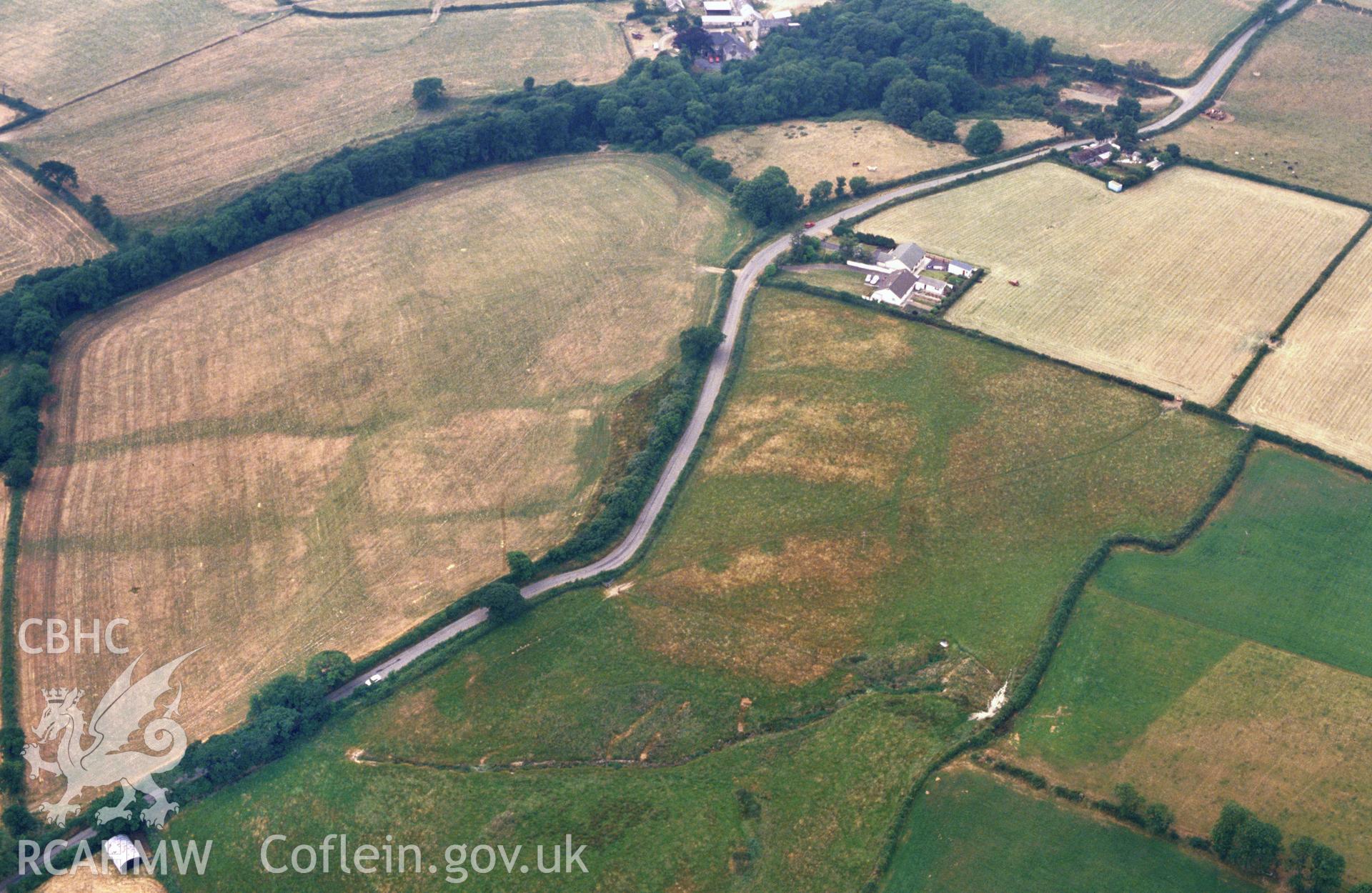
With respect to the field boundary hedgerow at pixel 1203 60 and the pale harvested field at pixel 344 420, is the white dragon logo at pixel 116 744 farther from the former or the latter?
the field boundary hedgerow at pixel 1203 60

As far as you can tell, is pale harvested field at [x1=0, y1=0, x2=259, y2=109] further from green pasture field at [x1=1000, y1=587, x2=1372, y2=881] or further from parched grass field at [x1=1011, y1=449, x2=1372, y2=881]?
parched grass field at [x1=1011, y1=449, x2=1372, y2=881]

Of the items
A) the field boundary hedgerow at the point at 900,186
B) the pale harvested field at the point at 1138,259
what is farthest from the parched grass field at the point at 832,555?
the field boundary hedgerow at the point at 900,186

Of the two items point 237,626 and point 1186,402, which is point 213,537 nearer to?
point 237,626

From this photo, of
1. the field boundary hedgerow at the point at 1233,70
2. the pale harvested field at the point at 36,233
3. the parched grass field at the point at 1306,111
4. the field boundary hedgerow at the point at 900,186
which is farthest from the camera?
the field boundary hedgerow at the point at 1233,70

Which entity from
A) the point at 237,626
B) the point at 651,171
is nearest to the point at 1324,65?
the point at 651,171

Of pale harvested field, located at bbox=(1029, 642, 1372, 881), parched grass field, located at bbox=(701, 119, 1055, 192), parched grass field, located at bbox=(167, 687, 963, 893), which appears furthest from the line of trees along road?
pale harvested field, located at bbox=(1029, 642, 1372, 881)

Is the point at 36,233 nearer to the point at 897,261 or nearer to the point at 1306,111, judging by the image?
the point at 897,261

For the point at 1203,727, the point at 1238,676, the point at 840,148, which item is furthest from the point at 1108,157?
the point at 1203,727
